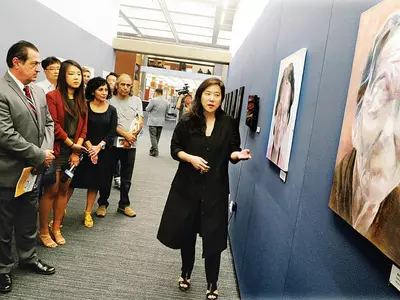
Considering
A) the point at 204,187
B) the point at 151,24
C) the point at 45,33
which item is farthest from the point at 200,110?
the point at 151,24

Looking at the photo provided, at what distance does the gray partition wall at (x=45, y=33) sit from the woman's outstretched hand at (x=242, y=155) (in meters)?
2.06

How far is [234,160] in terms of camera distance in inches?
77.4

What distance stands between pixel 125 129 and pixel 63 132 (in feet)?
2.80

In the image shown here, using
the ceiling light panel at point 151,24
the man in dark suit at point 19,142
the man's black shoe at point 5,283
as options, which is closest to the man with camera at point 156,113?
the ceiling light panel at point 151,24

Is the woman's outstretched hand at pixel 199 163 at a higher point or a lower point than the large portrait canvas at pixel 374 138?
lower

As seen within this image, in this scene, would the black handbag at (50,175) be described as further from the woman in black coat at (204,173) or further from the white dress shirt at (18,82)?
the woman in black coat at (204,173)

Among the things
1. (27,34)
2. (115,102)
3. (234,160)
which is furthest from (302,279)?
(27,34)

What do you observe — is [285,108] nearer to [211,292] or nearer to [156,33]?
[211,292]

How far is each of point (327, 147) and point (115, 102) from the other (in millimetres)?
2585

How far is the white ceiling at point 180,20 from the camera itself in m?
6.62

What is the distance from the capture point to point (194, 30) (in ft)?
28.6

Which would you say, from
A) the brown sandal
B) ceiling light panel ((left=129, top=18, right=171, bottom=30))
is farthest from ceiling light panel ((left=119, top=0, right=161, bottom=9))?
the brown sandal

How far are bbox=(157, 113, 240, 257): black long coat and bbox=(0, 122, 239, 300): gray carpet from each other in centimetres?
49

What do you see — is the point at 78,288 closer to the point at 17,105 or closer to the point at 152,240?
the point at 152,240
